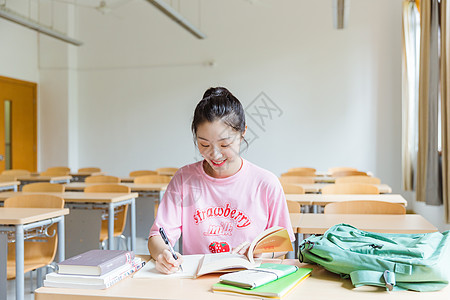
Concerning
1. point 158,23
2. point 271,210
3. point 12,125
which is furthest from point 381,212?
point 12,125

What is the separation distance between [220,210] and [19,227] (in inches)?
62.6

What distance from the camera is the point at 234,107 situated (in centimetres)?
165

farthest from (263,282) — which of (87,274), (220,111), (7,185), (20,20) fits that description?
(20,20)

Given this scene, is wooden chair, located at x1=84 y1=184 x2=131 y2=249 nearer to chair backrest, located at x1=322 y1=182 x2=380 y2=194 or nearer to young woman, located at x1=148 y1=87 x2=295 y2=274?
chair backrest, located at x1=322 y1=182 x2=380 y2=194

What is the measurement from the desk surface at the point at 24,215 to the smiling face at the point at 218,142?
62.3 inches

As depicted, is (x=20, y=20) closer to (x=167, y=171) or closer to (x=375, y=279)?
(x=167, y=171)

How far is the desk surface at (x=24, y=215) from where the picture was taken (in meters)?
2.73

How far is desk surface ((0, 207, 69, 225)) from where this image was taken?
2727mm

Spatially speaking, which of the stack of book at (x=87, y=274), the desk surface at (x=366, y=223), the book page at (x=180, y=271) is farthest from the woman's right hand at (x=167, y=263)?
the desk surface at (x=366, y=223)

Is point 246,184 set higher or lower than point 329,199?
higher

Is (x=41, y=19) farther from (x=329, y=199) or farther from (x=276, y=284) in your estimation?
(x=276, y=284)

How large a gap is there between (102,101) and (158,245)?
793 centimetres

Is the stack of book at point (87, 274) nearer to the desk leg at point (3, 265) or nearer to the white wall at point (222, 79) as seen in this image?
the desk leg at point (3, 265)

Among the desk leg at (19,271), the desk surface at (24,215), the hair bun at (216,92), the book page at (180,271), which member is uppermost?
the hair bun at (216,92)
